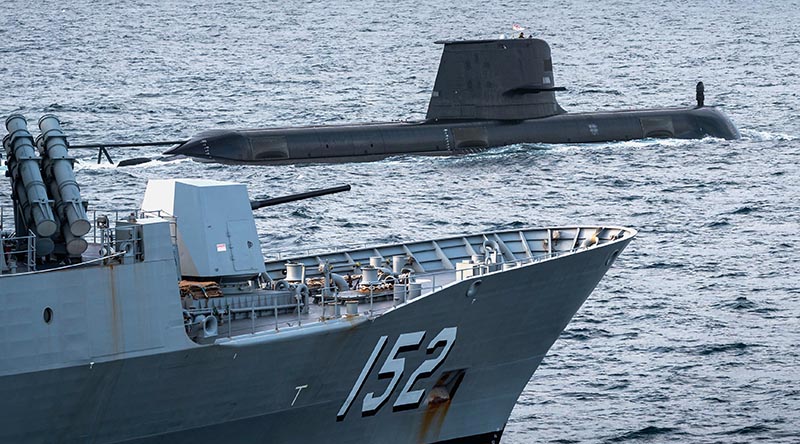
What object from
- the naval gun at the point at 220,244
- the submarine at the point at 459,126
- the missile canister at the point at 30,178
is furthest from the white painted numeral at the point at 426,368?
the submarine at the point at 459,126

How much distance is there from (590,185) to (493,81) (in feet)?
22.5

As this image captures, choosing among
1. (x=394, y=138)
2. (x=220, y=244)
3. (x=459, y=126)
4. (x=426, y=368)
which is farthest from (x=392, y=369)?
(x=459, y=126)

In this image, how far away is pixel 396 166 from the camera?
6575 centimetres

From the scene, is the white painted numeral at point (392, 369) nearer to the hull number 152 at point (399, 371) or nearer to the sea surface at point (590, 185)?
the hull number 152 at point (399, 371)

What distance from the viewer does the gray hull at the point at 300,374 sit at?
78.8ft

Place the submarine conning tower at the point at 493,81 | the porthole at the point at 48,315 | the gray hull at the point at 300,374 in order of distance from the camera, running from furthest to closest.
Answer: the submarine conning tower at the point at 493,81 < the gray hull at the point at 300,374 < the porthole at the point at 48,315

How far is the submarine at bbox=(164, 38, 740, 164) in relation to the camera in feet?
211

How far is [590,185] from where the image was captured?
6303 centimetres

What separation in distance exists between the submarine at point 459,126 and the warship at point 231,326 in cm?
3274

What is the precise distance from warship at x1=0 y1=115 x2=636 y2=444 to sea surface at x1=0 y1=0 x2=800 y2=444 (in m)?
4.09

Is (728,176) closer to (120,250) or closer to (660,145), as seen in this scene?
(660,145)

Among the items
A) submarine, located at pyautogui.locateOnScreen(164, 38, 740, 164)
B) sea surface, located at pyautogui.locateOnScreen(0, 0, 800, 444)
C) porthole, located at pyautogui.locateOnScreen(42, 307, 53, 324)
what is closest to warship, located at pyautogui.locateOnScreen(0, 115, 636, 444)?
porthole, located at pyautogui.locateOnScreen(42, 307, 53, 324)

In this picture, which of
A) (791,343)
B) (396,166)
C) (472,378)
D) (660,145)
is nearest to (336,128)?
(396,166)

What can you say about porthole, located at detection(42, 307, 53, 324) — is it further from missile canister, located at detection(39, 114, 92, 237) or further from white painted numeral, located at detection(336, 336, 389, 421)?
white painted numeral, located at detection(336, 336, 389, 421)
